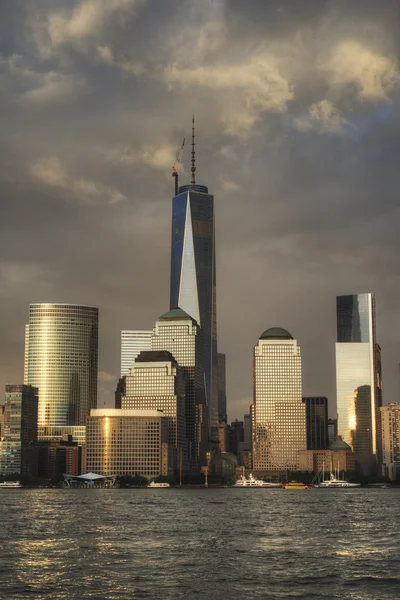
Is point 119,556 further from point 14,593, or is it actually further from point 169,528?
point 169,528

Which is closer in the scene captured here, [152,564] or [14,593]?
[14,593]

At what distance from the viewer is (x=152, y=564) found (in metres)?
99.6

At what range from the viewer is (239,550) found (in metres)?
114

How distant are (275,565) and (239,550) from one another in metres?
15.4

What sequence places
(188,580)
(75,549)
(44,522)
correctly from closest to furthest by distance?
(188,580) → (75,549) → (44,522)

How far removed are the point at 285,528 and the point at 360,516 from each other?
43.0m

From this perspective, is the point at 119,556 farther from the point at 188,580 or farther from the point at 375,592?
the point at 375,592

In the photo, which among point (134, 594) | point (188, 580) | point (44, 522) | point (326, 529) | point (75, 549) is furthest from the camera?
point (44, 522)

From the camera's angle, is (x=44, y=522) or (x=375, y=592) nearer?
(x=375, y=592)

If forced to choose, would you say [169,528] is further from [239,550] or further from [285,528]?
[239,550]

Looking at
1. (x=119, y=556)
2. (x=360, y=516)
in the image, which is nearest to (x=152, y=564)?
(x=119, y=556)

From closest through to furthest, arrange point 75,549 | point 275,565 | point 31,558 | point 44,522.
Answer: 1. point 275,565
2. point 31,558
3. point 75,549
4. point 44,522

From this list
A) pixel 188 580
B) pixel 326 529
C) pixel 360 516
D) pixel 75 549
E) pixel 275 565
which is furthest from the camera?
pixel 360 516

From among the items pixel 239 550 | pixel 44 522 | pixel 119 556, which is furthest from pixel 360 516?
pixel 119 556
